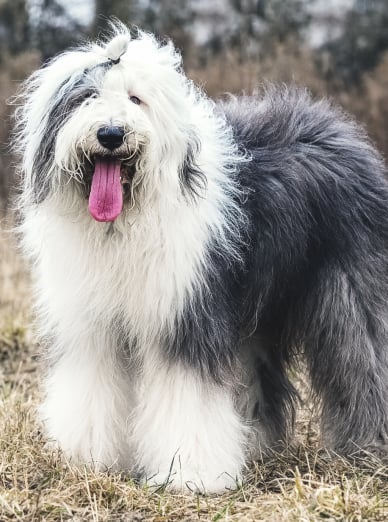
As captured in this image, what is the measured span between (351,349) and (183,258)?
94cm

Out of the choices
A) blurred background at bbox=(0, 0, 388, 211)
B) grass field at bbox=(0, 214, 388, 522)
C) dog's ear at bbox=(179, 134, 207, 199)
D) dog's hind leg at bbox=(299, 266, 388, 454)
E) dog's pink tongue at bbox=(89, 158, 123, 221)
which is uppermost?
blurred background at bbox=(0, 0, 388, 211)

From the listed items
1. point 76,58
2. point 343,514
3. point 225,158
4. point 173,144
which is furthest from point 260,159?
point 343,514

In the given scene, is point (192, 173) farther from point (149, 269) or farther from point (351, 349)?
point (351, 349)

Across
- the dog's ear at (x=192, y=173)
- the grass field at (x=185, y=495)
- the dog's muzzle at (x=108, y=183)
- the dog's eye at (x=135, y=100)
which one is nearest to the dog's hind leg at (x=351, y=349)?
the grass field at (x=185, y=495)

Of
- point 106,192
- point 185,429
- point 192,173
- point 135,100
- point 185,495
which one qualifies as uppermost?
point 135,100

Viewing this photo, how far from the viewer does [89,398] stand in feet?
12.6

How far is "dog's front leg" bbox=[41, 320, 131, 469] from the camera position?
3805mm

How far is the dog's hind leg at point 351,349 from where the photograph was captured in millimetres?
3961

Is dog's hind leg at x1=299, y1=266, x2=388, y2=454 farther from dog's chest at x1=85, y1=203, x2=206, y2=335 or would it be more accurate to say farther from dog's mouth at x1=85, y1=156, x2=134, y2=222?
dog's mouth at x1=85, y1=156, x2=134, y2=222

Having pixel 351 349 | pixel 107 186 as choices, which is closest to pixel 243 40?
pixel 351 349

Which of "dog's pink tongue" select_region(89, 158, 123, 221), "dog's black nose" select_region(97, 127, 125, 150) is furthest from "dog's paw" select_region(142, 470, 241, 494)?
"dog's black nose" select_region(97, 127, 125, 150)

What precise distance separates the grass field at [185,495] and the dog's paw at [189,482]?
45 millimetres

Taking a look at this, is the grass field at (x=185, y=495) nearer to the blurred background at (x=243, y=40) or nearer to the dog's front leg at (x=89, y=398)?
the dog's front leg at (x=89, y=398)

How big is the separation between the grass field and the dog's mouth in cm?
114
